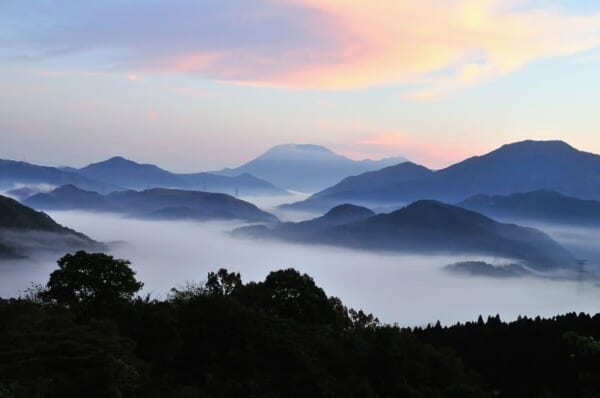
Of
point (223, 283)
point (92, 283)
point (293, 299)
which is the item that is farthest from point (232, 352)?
point (223, 283)

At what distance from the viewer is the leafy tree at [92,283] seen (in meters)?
46.6

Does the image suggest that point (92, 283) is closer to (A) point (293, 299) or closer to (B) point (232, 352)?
(B) point (232, 352)

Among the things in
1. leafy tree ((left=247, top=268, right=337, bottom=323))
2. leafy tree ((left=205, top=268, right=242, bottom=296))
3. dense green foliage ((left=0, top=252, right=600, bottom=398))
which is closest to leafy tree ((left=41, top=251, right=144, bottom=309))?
dense green foliage ((left=0, top=252, right=600, bottom=398))

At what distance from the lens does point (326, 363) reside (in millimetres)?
37312

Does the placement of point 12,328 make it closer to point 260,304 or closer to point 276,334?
point 276,334

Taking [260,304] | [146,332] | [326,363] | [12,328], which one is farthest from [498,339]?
[12,328]

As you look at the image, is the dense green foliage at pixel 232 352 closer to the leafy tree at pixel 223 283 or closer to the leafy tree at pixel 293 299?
the leafy tree at pixel 293 299

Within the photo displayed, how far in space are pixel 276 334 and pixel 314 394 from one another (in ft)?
20.4

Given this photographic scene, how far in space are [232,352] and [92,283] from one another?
15663 millimetres

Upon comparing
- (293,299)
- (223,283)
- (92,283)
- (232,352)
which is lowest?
(232,352)

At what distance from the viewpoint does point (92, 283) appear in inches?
1837

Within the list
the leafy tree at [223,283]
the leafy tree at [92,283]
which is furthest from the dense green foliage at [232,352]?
the leafy tree at [223,283]

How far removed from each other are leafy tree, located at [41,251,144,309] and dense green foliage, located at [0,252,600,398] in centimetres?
8

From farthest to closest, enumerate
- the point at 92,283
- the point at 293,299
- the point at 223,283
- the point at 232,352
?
the point at 223,283, the point at 293,299, the point at 92,283, the point at 232,352
